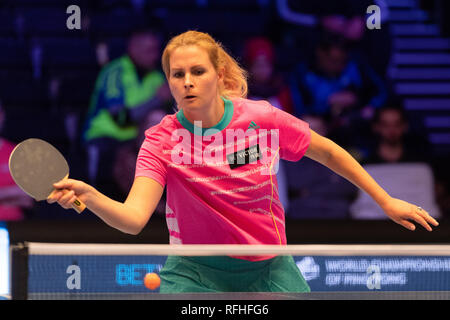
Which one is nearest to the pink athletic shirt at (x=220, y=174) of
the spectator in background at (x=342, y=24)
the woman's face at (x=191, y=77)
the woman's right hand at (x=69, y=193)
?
the woman's face at (x=191, y=77)

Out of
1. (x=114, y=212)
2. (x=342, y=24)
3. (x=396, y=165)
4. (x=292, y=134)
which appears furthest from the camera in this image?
(x=342, y=24)

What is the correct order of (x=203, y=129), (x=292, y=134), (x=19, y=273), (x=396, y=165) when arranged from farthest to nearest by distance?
(x=396, y=165)
(x=292, y=134)
(x=203, y=129)
(x=19, y=273)

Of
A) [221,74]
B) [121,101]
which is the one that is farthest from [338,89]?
[221,74]

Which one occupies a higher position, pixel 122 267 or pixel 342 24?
pixel 342 24

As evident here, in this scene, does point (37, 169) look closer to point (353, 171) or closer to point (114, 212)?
point (114, 212)

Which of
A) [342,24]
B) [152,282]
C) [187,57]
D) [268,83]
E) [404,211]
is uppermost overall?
[342,24]

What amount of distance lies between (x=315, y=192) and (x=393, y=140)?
103 centimetres

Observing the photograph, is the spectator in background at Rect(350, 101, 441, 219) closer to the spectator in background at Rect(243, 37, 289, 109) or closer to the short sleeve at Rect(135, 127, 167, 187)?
the spectator in background at Rect(243, 37, 289, 109)

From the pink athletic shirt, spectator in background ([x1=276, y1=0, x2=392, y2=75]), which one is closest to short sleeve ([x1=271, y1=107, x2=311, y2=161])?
the pink athletic shirt

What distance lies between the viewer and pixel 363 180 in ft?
9.93

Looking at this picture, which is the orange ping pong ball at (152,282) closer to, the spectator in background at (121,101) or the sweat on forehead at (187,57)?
the sweat on forehead at (187,57)

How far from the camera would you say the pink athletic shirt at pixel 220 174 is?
291 cm

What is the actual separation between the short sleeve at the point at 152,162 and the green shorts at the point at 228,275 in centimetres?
35

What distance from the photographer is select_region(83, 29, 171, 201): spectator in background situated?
694 centimetres
